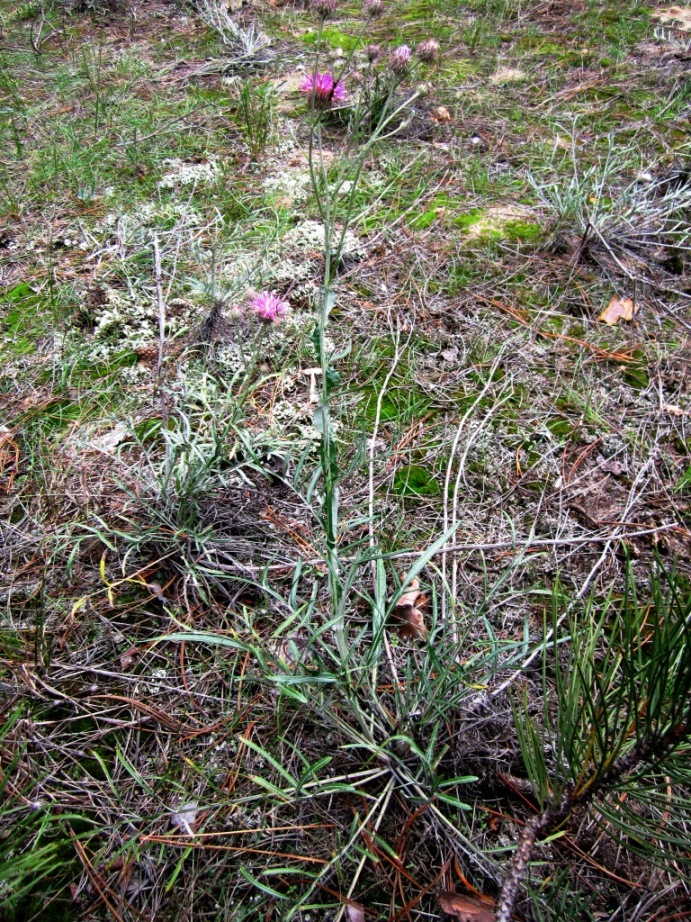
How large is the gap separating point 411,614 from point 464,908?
1.74 feet

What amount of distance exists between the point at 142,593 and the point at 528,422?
3.87 ft

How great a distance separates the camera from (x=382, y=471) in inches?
63.0

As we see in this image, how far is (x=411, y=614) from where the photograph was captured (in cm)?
131

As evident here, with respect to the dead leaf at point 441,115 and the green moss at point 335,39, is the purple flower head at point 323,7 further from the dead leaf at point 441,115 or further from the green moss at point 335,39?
the green moss at point 335,39

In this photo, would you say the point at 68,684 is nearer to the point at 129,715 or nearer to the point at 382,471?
the point at 129,715

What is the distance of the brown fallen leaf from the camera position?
50.9 inches

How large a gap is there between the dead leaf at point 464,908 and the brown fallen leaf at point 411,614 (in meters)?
0.46

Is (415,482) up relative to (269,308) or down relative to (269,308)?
down

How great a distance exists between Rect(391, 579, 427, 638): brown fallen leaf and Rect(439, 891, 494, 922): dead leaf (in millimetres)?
456

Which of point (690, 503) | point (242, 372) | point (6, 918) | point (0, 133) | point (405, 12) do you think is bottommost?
point (6, 918)

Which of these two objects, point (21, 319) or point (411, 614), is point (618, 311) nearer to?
point (411, 614)

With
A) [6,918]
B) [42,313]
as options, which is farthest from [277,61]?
[6,918]

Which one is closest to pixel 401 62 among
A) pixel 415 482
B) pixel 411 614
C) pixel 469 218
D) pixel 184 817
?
pixel 415 482

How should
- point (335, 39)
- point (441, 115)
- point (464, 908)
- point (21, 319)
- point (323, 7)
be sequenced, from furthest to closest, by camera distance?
point (335, 39), point (441, 115), point (21, 319), point (323, 7), point (464, 908)
